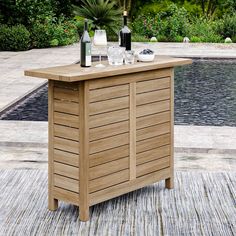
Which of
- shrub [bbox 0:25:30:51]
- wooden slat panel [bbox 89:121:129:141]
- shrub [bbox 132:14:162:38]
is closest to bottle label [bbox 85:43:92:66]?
wooden slat panel [bbox 89:121:129:141]

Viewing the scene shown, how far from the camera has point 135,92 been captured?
4852 millimetres

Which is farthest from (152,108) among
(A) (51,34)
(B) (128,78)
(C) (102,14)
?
(C) (102,14)

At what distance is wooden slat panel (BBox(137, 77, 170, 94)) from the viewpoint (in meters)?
4.90

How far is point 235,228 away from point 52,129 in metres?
1.29

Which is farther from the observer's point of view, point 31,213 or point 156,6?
point 156,6

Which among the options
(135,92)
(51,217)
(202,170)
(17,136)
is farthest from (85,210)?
(17,136)

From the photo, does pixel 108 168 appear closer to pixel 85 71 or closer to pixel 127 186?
pixel 127 186

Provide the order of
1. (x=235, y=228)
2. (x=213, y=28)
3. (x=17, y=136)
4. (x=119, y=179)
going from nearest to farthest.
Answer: (x=235, y=228)
(x=119, y=179)
(x=17, y=136)
(x=213, y=28)

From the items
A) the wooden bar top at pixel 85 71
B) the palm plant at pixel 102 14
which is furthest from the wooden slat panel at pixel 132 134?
the palm plant at pixel 102 14

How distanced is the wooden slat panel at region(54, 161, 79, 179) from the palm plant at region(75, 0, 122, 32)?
46.8 feet

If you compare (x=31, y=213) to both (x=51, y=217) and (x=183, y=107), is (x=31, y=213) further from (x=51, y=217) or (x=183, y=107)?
(x=183, y=107)

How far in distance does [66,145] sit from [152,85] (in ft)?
2.60

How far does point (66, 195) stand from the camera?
4.68 meters

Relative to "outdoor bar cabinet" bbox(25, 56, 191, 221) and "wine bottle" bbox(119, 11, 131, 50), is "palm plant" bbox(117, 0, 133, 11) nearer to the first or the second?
"wine bottle" bbox(119, 11, 131, 50)
